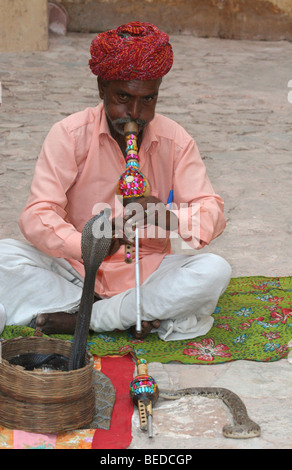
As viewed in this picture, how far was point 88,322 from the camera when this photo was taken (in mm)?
2588

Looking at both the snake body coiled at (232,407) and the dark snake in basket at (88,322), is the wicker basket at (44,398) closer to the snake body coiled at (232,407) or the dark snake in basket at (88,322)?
the dark snake in basket at (88,322)

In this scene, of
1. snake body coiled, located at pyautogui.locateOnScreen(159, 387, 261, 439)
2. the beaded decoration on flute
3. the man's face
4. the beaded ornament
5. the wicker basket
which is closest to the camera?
the wicker basket

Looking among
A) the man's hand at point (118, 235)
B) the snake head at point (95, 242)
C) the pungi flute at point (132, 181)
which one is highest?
the pungi flute at point (132, 181)

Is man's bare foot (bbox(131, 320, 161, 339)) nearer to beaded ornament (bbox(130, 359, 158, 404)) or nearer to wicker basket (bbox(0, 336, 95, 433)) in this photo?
beaded ornament (bbox(130, 359, 158, 404))

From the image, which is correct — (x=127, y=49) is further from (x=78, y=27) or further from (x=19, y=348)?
(x=78, y=27)

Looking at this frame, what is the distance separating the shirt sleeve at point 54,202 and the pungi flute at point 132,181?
23 cm

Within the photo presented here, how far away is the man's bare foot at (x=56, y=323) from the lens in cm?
322

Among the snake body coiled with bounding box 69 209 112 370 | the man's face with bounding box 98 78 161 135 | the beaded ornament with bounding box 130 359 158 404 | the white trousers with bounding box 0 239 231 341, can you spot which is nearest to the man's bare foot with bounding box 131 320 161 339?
the white trousers with bounding box 0 239 231 341

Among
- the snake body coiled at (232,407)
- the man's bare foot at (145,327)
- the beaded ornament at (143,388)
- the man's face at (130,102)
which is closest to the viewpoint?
the snake body coiled at (232,407)

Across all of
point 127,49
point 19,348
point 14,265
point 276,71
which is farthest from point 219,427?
point 276,71

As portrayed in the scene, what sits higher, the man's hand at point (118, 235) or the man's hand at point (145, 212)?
the man's hand at point (145, 212)

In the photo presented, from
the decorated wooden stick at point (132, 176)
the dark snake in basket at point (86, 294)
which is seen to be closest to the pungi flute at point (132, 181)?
the decorated wooden stick at point (132, 176)

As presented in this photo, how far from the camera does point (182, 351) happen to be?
3.13 meters

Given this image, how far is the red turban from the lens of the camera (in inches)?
119
